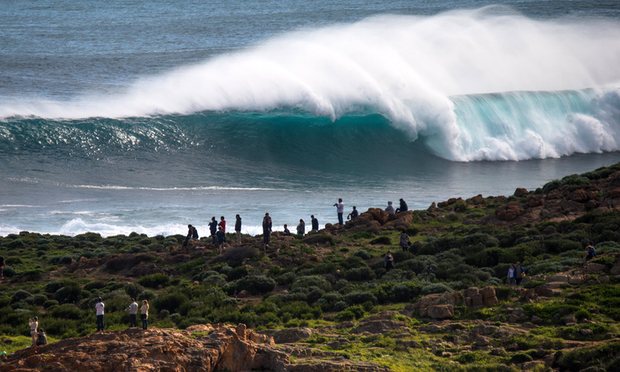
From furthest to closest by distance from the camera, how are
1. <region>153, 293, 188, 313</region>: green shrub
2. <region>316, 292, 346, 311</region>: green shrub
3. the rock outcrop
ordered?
<region>153, 293, 188, 313</region>: green shrub, <region>316, 292, 346, 311</region>: green shrub, the rock outcrop

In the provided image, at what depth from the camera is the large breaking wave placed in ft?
156

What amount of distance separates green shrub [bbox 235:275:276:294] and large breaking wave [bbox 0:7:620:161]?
2214 cm

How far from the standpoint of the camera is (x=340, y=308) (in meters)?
20.5

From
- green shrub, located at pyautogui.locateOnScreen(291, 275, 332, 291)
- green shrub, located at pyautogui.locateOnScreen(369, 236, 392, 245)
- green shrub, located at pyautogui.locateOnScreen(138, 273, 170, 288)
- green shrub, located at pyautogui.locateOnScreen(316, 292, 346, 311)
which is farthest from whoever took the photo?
green shrub, located at pyautogui.locateOnScreen(369, 236, 392, 245)

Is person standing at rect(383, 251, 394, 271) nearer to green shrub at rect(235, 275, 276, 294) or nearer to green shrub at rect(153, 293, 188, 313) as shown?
green shrub at rect(235, 275, 276, 294)

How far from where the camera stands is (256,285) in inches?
892

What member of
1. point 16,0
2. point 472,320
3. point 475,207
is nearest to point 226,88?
point 475,207

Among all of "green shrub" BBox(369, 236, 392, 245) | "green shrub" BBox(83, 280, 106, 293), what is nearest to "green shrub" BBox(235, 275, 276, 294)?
"green shrub" BBox(83, 280, 106, 293)

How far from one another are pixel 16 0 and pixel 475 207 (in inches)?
2695

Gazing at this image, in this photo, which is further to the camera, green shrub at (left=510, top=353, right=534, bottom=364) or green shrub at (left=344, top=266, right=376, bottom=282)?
green shrub at (left=344, top=266, right=376, bottom=282)

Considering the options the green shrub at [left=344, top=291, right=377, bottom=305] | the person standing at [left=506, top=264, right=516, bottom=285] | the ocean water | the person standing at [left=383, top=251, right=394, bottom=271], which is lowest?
the green shrub at [left=344, top=291, right=377, bottom=305]

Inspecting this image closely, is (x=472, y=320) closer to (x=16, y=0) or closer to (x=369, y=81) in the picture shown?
(x=369, y=81)

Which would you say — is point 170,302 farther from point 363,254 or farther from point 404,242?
point 404,242

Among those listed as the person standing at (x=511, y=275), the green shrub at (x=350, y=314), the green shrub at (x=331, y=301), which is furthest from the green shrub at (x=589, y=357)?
the green shrub at (x=331, y=301)
